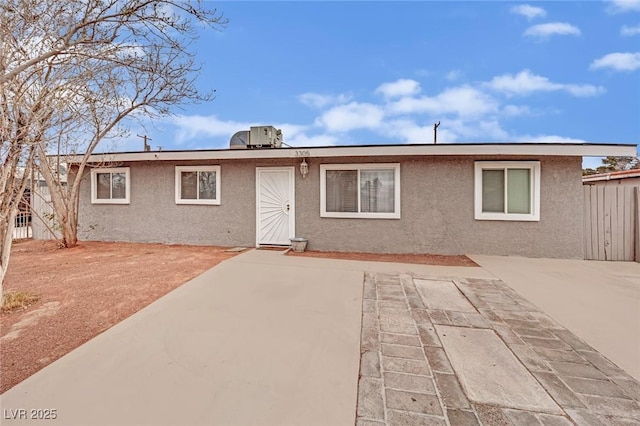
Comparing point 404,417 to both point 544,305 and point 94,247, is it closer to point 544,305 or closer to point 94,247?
point 544,305

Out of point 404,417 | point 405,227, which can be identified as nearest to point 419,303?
point 404,417

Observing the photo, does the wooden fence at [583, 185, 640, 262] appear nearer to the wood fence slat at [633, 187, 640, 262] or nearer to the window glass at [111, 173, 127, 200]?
the wood fence slat at [633, 187, 640, 262]

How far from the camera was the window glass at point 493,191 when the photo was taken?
6.53m

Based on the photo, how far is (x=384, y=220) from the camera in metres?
6.94

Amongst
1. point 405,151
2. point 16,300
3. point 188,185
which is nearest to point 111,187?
point 188,185

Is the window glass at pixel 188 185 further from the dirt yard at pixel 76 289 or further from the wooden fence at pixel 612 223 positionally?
the wooden fence at pixel 612 223

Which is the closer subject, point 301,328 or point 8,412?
point 8,412

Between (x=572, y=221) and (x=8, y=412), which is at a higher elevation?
(x=572, y=221)

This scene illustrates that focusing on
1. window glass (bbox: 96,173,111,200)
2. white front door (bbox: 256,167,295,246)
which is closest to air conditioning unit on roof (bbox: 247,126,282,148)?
white front door (bbox: 256,167,295,246)

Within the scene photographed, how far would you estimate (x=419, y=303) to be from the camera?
357 centimetres

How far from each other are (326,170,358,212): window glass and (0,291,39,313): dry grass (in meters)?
5.59

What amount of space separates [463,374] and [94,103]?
8701 millimetres

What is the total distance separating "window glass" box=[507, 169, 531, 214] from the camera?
21.1ft

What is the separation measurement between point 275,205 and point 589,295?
6.42 meters
